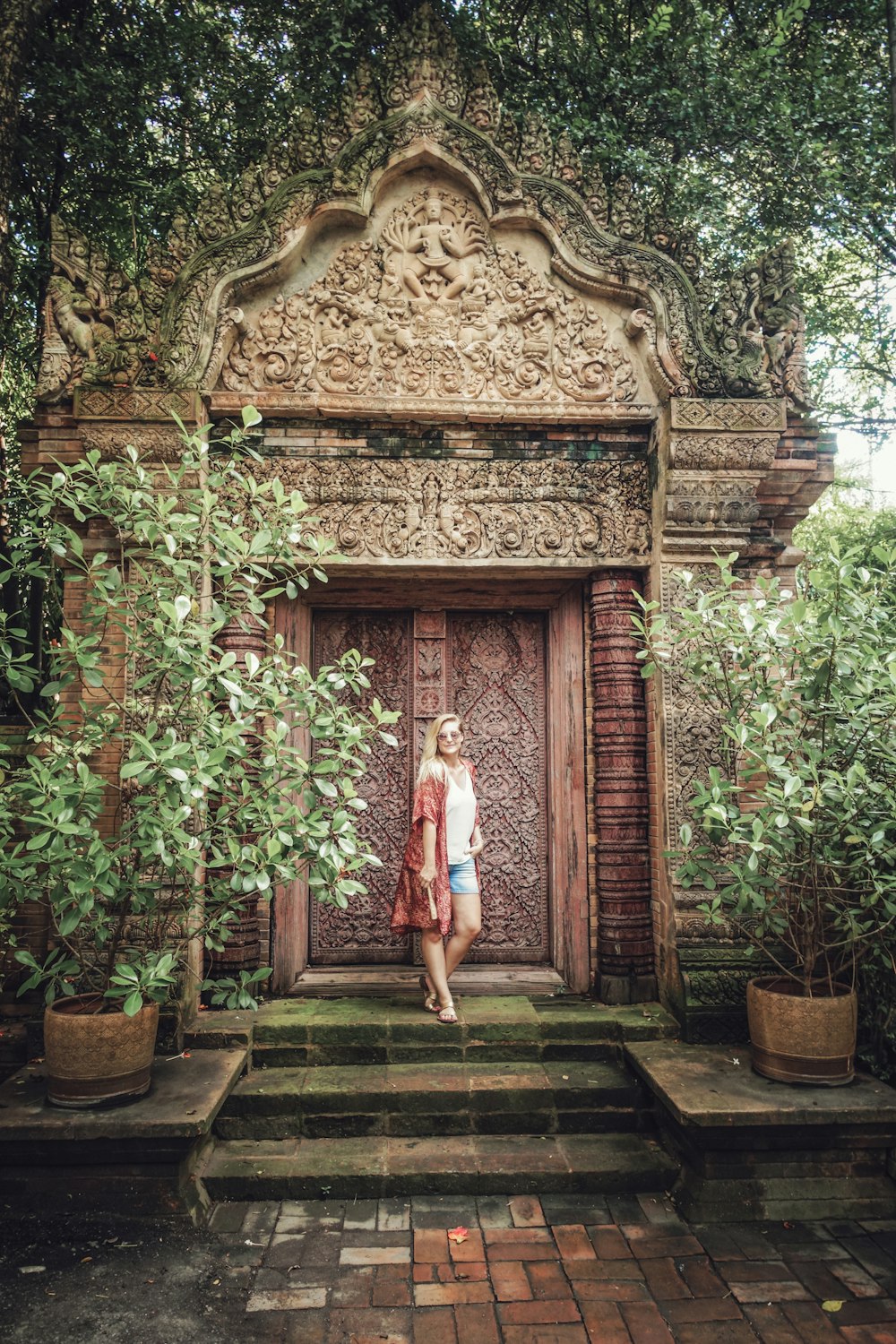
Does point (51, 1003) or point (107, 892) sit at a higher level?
point (107, 892)

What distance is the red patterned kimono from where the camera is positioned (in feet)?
15.1

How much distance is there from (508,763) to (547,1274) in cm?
290

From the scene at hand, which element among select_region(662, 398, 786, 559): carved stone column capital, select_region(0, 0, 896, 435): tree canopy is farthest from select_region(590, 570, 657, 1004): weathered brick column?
select_region(0, 0, 896, 435): tree canopy

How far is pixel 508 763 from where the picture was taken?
546 cm

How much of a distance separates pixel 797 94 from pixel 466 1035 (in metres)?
7.35

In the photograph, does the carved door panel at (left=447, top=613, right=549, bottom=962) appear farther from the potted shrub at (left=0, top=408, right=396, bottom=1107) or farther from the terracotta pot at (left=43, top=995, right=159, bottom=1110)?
the terracotta pot at (left=43, top=995, right=159, bottom=1110)

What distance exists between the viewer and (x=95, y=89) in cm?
595

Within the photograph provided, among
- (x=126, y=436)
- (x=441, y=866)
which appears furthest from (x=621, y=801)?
(x=126, y=436)

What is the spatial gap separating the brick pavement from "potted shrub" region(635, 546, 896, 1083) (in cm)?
78

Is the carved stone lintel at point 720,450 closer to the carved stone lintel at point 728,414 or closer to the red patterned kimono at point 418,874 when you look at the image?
the carved stone lintel at point 728,414

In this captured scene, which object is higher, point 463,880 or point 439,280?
point 439,280

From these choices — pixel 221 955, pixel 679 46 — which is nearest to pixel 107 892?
pixel 221 955

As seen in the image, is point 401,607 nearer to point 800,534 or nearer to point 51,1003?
point 51,1003

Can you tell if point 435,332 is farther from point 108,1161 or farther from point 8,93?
point 108,1161
